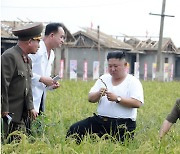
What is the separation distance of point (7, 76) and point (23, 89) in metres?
0.24

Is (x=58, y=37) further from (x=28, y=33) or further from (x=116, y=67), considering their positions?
(x=28, y=33)

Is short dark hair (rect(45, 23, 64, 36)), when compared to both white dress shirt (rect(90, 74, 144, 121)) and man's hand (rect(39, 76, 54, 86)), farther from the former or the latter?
white dress shirt (rect(90, 74, 144, 121))

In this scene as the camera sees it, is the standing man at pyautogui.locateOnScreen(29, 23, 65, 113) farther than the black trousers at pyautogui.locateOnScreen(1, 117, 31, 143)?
Yes

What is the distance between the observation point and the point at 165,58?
3697 centimetres

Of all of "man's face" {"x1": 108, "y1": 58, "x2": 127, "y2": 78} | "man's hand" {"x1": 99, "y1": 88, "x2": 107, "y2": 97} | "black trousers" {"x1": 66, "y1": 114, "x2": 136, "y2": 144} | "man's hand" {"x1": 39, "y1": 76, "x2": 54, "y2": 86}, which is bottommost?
"black trousers" {"x1": 66, "y1": 114, "x2": 136, "y2": 144}

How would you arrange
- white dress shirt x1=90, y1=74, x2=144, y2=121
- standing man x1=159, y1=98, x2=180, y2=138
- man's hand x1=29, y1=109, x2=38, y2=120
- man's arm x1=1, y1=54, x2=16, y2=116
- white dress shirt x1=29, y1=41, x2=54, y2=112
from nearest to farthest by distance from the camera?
man's arm x1=1, y1=54, x2=16, y2=116 → man's hand x1=29, y1=109, x2=38, y2=120 → standing man x1=159, y1=98, x2=180, y2=138 → white dress shirt x1=90, y1=74, x2=144, y2=121 → white dress shirt x1=29, y1=41, x2=54, y2=112

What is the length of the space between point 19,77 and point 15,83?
56mm

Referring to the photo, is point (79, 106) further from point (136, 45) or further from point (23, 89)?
point (136, 45)

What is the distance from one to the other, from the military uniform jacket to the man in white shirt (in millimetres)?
574

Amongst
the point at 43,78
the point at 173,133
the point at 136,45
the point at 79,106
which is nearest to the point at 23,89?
the point at 43,78

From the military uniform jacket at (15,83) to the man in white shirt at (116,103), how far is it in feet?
1.88

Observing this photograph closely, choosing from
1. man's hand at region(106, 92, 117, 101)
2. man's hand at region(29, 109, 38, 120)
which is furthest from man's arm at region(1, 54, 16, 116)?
man's hand at region(106, 92, 117, 101)

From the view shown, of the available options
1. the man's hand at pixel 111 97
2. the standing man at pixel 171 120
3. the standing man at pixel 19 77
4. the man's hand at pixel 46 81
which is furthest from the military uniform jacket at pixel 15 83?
the standing man at pixel 171 120

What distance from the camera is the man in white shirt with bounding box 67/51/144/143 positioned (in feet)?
13.1
